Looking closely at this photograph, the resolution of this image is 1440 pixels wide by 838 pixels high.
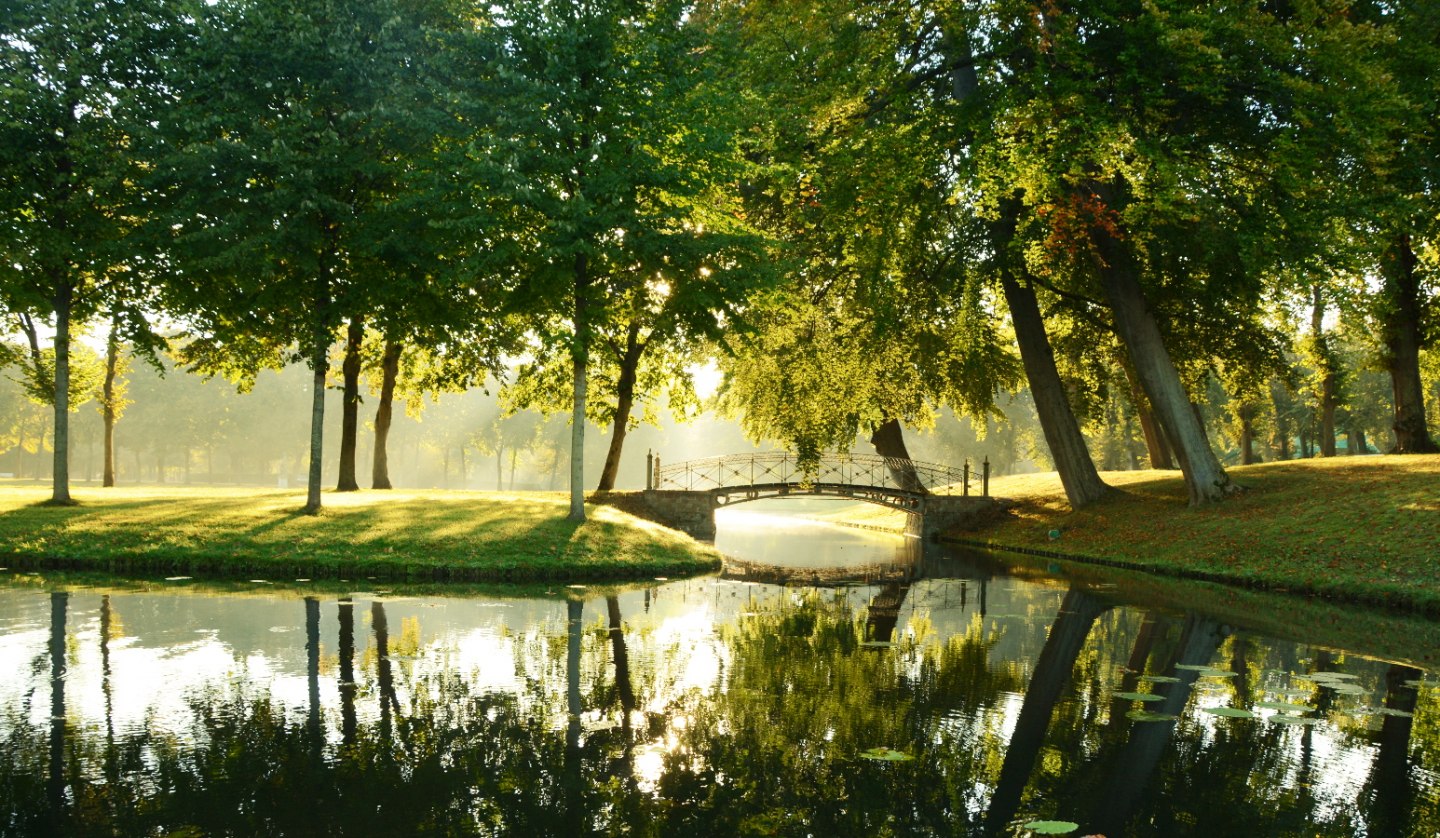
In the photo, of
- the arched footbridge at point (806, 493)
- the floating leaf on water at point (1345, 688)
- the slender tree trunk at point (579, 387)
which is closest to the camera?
the floating leaf on water at point (1345, 688)

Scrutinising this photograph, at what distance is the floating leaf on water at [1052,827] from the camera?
5.23 meters

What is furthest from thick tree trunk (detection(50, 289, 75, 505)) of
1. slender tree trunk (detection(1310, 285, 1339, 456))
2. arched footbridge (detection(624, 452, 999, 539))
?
slender tree trunk (detection(1310, 285, 1339, 456))

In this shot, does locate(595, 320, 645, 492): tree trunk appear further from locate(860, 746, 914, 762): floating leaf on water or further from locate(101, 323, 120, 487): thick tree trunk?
locate(860, 746, 914, 762): floating leaf on water

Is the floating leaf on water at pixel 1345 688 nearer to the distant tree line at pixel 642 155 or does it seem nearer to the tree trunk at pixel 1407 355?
the distant tree line at pixel 642 155

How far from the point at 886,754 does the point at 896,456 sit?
32.4 m

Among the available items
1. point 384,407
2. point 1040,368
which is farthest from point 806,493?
point 384,407

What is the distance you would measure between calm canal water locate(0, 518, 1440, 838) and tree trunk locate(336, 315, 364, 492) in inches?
625

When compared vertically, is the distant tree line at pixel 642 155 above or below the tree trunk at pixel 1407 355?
→ above

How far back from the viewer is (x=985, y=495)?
36.7 m

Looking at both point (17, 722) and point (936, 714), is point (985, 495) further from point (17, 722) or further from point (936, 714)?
point (17, 722)

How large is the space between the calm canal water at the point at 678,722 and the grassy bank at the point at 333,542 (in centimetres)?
295

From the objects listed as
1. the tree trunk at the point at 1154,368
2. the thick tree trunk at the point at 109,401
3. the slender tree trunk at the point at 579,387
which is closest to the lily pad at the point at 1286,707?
the slender tree trunk at the point at 579,387

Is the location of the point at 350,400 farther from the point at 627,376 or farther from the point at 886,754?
the point at 886,754

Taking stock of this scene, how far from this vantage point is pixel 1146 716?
7.96 meters
